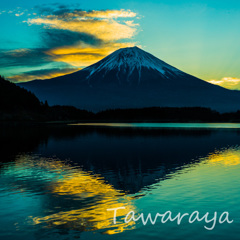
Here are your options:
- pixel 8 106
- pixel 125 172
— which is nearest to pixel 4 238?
pixel 125 172

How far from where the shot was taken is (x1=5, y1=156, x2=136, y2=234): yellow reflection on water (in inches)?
525

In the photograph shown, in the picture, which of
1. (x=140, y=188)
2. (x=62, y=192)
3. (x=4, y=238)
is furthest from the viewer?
(x=140, y=188)

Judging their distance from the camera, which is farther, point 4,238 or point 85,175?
point 85,175

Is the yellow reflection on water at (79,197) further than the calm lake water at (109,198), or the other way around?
the yellow reflection on water at (79,197)

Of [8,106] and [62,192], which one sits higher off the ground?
[8,106]

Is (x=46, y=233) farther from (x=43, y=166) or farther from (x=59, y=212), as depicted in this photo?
(x=43, y=166)

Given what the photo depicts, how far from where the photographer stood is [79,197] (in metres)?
17.6

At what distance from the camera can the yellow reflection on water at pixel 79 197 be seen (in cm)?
1334

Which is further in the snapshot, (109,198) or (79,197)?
(79,197)

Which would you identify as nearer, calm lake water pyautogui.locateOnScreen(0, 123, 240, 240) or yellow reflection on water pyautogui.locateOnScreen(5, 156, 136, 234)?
calm lake water pyautogui.locateOnScreen(0, 123, 240, 240)

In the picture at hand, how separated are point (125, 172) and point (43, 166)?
7.56 meters

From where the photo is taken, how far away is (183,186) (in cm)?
2052

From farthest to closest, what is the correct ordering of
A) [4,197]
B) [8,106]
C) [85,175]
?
[8,106], [85,175], [4,197]

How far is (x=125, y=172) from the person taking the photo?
2647 cm
